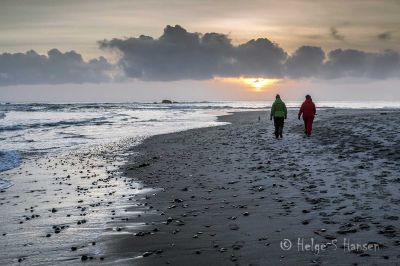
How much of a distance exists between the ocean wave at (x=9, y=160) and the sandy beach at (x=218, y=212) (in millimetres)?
1840

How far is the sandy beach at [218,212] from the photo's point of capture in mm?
6238

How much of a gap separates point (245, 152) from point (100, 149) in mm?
9334

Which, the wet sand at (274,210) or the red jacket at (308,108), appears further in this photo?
the red jacket at (308,108)

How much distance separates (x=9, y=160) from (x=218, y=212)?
524 inches

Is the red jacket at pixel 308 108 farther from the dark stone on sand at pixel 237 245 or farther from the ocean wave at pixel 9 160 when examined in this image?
the dark stone on sand at pixel 237 245

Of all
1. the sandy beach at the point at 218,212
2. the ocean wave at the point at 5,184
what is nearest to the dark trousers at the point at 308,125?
the sandy beach at the point at 218,212

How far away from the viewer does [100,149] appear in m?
22.4

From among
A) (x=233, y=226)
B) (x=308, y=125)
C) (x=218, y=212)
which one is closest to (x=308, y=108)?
(x=308, y=125)

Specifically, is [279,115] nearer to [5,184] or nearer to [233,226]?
[5,184]

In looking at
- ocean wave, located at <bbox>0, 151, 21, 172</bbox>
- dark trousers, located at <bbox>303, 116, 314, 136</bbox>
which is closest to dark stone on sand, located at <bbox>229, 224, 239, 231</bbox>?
ocean wave, located at <bbox>0, 151, 21, 172</bbox>

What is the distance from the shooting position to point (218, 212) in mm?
8695

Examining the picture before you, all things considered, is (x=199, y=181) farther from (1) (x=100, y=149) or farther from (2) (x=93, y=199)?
(1) (x=100, y=149)

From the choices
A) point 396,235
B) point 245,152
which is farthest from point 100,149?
point 396,235

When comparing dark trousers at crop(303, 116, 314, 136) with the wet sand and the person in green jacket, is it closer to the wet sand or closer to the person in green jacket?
the person in green jacket
